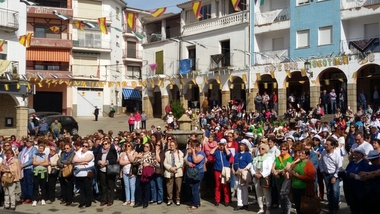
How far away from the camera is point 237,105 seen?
3203cm

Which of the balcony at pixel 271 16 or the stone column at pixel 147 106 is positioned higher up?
the balcony at pixel 271 16

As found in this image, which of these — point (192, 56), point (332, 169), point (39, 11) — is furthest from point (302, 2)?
point (39, 11)

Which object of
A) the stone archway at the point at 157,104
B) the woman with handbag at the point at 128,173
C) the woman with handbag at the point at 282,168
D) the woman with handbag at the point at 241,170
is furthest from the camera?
the stone archway at the point at 157,104

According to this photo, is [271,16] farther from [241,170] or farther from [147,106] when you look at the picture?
[241,170]

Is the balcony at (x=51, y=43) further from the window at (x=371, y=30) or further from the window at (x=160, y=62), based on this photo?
the window at (x=371, y=30)

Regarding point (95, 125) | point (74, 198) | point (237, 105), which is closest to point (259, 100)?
point (237, 105)

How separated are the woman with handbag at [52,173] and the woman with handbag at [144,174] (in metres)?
2.35

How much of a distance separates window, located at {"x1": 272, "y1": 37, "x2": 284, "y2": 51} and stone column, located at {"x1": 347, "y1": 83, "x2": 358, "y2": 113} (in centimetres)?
582

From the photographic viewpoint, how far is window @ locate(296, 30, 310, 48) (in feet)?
95.3

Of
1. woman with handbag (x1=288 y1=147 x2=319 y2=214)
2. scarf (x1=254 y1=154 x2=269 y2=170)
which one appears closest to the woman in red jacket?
woman with handbag (x1=288 y1=147 x2=319 y2=214)

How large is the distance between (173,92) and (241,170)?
2940 cm

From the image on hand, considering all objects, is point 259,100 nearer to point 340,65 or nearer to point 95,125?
point 340,65

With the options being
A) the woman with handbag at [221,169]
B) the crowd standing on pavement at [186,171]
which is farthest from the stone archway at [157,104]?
the woman with handbag at [221,169]

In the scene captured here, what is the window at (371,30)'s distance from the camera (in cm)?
2652
